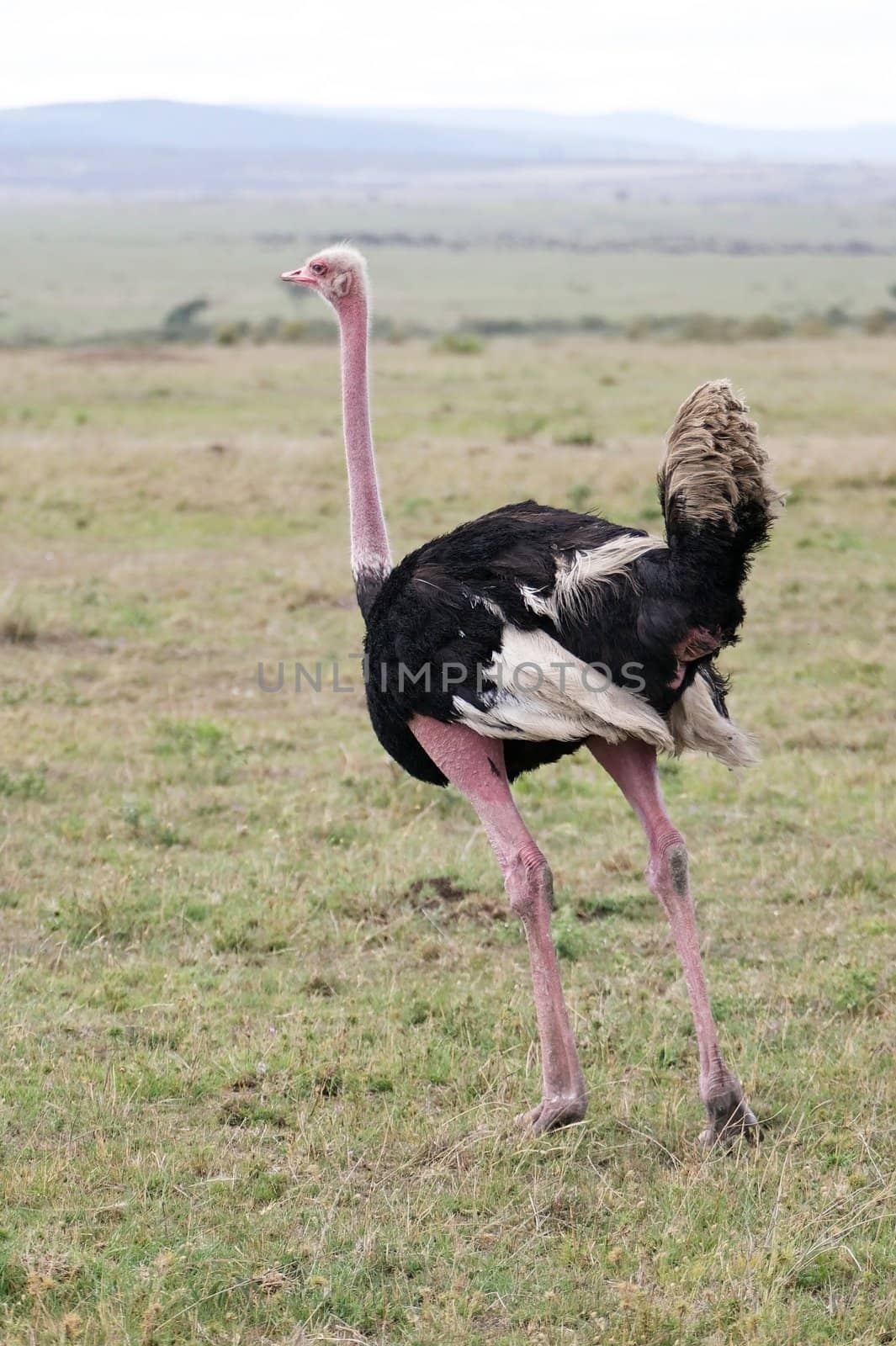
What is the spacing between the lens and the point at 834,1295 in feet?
13.1

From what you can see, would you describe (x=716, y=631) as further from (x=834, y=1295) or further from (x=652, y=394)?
(x=652, y=394)

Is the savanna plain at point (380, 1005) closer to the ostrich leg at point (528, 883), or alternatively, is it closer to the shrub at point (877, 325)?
the ostrich leg at point (528, 883)

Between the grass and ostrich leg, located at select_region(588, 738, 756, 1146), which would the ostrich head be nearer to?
ostrich leg, located at select_region(588, 738, 756, 1146)

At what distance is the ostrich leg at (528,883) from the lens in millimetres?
4816

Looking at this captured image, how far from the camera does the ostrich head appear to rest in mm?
5945

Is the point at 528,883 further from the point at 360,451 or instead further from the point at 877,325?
the point at 877,325

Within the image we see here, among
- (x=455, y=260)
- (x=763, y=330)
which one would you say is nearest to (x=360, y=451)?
(x=763, y=330)

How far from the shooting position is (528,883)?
488 cm

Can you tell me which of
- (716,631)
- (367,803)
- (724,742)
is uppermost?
(716,631)

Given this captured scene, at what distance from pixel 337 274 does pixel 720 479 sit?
221 cm

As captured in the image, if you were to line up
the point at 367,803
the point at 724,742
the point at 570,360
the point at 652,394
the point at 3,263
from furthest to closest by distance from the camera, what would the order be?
1. the point at 3,263
2. the point at 570,360
3. the point at 652,394
4. the point at 367,803
5. the point at 724,742

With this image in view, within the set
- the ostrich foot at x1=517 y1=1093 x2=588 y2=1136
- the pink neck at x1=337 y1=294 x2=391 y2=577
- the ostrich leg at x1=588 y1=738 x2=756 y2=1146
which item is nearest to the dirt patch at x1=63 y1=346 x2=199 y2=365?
the pink neck at x1=337 y1=294 x2=391 y2=577

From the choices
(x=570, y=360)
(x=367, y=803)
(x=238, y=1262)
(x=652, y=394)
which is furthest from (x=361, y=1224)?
(x=570, y=360)

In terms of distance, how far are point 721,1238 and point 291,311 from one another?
54.1 m
